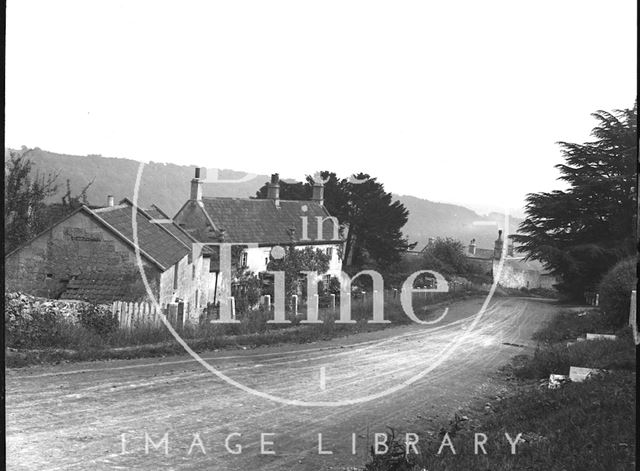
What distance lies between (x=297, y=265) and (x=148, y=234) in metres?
18.1

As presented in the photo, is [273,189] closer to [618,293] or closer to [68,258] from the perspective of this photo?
[68,258]

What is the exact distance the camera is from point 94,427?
8.34 metres

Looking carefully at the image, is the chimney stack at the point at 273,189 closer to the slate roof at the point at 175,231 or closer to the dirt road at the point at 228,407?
the slate roof at the point at 175,231

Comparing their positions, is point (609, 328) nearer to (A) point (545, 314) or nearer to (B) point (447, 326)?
(B) point (447, 326)

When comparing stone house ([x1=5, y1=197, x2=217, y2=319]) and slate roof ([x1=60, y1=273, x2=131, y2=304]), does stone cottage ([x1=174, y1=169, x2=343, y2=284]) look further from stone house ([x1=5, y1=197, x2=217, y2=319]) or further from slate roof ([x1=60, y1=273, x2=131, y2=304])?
slate roof ([x1=60, y1=273, x2=131, y2=304])

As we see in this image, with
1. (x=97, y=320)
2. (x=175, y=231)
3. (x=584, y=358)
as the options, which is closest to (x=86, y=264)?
(x=97, y=320)

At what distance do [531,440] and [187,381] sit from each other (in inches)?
288

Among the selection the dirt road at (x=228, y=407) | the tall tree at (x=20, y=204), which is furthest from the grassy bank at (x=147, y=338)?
the tall tree at (x=20, y=204)

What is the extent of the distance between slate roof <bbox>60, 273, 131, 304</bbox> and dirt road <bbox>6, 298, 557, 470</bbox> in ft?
21.7

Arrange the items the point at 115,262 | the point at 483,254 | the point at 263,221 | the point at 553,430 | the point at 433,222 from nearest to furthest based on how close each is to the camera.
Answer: the point at 553,430, the point at 115,262, the point at 263,221, the point at 483,254, the point at 433,222

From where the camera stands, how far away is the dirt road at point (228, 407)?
7.53 metres

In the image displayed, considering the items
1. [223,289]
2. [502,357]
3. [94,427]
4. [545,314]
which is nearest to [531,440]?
[94,427]

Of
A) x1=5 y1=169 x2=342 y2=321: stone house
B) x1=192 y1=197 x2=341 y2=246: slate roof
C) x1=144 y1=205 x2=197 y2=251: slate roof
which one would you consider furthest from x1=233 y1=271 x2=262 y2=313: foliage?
x1=144 y1=205 x2=197 y2=251: slate roof

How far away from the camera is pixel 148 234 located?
24.4 m
